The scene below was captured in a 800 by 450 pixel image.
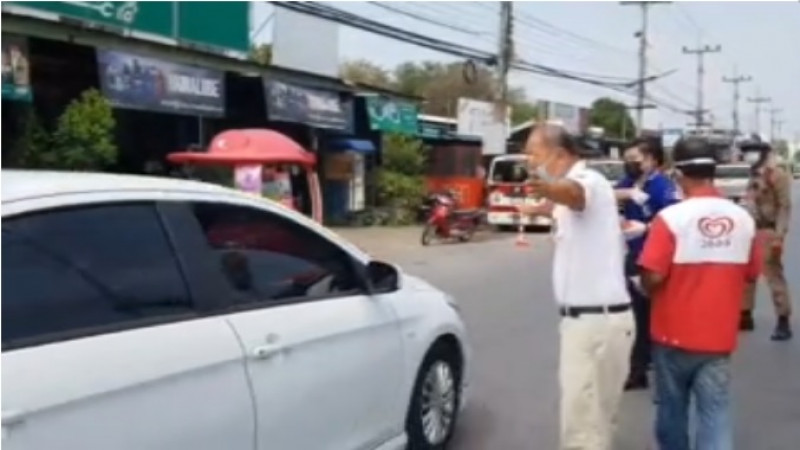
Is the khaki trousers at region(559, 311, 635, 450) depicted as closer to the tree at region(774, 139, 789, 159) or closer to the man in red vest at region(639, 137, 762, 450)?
the man in red vest at region(639, 137, 762, 450)

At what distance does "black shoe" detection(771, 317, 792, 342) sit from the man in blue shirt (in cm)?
250

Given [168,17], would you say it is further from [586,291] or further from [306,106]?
[586,291]

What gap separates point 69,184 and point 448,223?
1859 centimetres

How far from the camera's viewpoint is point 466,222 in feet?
73.3

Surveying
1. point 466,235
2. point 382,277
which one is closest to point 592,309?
point 382,277

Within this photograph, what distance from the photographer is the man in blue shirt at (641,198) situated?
21.4 ft

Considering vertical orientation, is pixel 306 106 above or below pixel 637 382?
above

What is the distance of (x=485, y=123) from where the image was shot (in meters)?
29.8

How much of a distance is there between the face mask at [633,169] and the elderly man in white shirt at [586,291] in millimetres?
2361

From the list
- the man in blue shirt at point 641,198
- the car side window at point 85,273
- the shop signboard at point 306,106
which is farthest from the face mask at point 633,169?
the shop signboard at point 306,106

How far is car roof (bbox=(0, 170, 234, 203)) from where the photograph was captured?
312cm

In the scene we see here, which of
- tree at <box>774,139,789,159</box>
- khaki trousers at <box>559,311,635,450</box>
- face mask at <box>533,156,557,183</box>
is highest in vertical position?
tree at <box>774,139,789,159</box>

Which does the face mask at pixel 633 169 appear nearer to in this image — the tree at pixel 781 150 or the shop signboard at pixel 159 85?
the tree at pixel 781 150

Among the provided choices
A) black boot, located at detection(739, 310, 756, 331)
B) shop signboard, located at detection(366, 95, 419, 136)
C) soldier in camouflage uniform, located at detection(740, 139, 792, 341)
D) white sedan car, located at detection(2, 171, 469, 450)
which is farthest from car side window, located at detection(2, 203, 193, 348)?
shop signboard, located at detection(366, 95, 419, 136)
